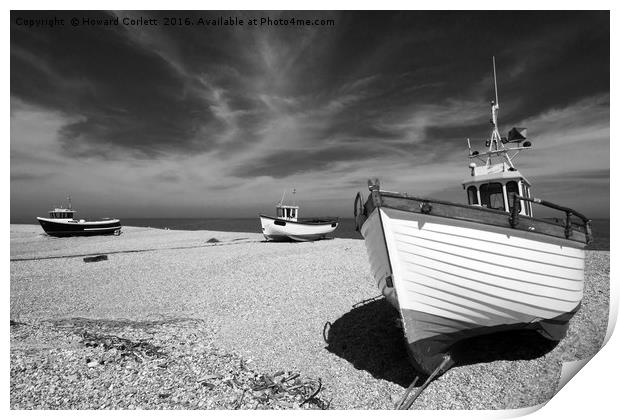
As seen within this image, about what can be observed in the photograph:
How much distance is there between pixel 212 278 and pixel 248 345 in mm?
6855

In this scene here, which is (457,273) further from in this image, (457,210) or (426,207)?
(426,207)

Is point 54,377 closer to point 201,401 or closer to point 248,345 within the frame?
point 201,401

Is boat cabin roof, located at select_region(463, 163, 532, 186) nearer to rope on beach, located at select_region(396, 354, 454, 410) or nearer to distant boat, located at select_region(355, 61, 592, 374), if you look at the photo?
distant boat, located at select_region(355, 61, 592, 374)

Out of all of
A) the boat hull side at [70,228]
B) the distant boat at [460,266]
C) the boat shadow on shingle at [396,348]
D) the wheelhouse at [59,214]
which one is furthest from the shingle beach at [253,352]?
the wheelhouse at [59,214]

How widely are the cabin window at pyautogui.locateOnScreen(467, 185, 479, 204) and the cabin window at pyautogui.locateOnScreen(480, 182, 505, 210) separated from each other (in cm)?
13

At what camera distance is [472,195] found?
7.47m

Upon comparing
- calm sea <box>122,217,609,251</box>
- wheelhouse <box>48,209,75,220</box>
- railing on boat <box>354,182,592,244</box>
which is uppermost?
wheelhouse <box>48,209,75,220</box>

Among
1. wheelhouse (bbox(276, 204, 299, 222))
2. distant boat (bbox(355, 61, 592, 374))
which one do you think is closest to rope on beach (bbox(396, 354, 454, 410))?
distant boat (bbox(355, 61, 592, 374))

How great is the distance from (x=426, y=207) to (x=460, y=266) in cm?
106

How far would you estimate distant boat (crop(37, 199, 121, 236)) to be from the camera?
3391 cm

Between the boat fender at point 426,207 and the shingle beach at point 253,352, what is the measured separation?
9.98 feet

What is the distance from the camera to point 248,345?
690 cm

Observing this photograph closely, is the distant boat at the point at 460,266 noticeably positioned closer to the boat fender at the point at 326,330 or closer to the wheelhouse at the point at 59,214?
the boat fender at the point at 326,330

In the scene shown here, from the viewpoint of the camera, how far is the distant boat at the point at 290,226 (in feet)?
84.2
